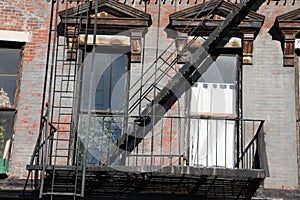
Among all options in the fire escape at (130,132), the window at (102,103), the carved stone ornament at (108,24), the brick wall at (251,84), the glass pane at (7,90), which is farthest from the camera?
the carved stone ornament at (108,24)

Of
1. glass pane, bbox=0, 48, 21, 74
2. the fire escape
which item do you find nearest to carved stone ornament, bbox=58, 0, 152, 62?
the fire escape

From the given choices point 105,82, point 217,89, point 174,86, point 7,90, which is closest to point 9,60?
point 7,90

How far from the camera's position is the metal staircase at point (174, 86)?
12094mm

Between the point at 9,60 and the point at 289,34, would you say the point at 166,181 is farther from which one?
the point at 9,60

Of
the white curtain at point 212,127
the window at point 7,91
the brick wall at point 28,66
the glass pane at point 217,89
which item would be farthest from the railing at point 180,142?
the window at point 7,91

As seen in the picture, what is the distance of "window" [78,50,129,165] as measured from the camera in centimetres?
1247

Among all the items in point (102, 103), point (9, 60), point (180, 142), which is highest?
point (9, 60)

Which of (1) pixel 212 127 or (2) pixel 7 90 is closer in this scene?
(1) pixel 212 127

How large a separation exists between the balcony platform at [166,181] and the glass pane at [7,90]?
6.51 ft

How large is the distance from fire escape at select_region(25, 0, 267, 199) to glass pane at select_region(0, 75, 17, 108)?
2.33 feet

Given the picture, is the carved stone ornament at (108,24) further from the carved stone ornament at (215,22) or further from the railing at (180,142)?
the railing at (180,142)

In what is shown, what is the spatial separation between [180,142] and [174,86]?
3.65 ft

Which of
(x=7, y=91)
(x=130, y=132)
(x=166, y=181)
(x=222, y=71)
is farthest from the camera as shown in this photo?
(x=222, y=71)

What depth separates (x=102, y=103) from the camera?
12773 mm
